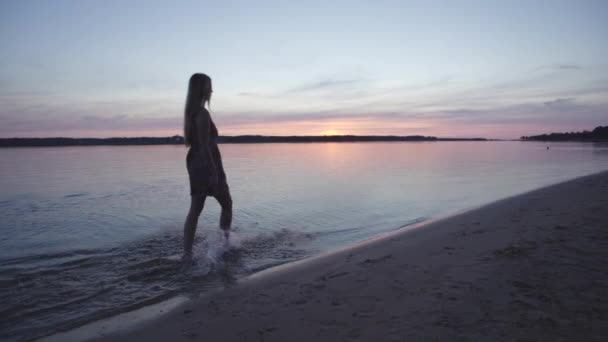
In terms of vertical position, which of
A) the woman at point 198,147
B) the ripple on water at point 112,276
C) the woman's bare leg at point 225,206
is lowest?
the ripple on water at point 112,276

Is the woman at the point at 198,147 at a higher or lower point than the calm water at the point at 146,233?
higher

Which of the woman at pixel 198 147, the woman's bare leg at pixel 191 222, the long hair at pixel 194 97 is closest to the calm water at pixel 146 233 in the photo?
the woman's bare leg at pixel 191 222

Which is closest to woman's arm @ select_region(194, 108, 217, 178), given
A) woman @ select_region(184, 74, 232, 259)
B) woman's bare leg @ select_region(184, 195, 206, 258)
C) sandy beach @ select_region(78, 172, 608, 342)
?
woman @ select_region(184, 74, 232, 259)

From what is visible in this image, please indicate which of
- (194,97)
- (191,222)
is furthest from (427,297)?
(194,97)

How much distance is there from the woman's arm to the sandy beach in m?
1.67

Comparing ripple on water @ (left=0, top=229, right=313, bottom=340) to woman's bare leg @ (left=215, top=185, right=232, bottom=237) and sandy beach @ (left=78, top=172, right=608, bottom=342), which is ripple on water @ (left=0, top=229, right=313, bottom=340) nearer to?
woman's bare leg @ (left=215, top=185, right=232, bottom=237)

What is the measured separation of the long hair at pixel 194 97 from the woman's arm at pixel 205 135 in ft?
0.31

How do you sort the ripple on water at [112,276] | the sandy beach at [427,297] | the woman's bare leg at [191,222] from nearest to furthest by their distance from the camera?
the sandy beach at [427,297] < the ripple on water at [112,276] < the woman's bare leg at [191,222]

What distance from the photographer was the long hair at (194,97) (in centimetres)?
477

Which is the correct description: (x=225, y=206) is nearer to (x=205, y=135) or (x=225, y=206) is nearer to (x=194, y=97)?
(x=205, y=135)

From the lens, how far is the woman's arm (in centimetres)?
476

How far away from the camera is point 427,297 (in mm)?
2914

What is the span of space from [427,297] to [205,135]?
3.39 metres

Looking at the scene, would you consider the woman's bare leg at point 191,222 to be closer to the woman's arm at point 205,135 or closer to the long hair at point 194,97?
the woman's arm at point 205,135
